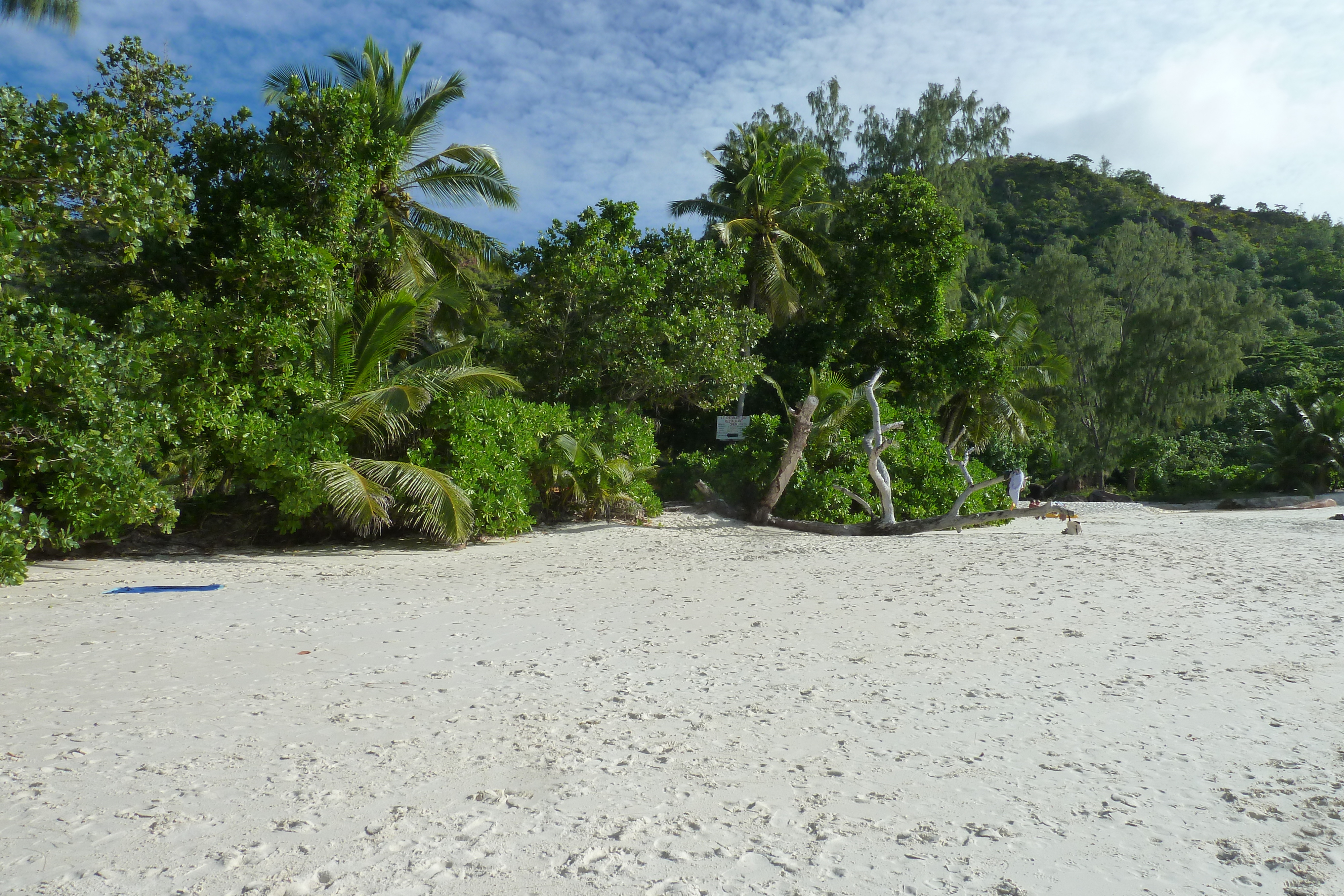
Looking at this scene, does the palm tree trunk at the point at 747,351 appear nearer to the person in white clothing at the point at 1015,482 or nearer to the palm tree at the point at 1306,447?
the person in white clothing at the point at 1015,482

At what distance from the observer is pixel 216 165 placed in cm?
1144

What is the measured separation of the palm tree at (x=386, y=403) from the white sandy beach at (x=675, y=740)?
2.43m

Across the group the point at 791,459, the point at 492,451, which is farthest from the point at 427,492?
the point at 791,459

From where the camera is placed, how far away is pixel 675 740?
13.0ft

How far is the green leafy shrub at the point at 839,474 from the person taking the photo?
15086 millimetres

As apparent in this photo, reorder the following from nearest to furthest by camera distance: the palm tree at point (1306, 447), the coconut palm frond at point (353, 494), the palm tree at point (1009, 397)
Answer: the coconut palm frond at point (353, 494) < the palm tree at point (1009, 397) < the palm tree at point (1306, 447)

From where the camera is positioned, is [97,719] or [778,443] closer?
[97,719]

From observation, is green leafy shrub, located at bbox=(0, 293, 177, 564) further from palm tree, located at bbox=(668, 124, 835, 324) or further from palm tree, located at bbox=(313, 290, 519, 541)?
palm tree, located at bbox=(668, 124, 835, 324)

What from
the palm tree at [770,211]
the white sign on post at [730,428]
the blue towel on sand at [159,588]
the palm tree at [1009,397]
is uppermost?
the palm tree at [770,211]

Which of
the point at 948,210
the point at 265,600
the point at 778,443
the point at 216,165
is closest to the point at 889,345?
the point at 948,210

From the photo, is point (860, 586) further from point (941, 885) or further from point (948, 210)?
point (948, 210)

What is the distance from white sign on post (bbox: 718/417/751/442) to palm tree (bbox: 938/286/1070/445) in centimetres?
679

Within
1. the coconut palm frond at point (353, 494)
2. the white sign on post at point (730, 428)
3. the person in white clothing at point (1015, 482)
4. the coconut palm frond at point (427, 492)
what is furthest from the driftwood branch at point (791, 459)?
the coconut palm frond at point (353, 494)

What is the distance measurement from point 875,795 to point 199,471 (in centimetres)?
1063
